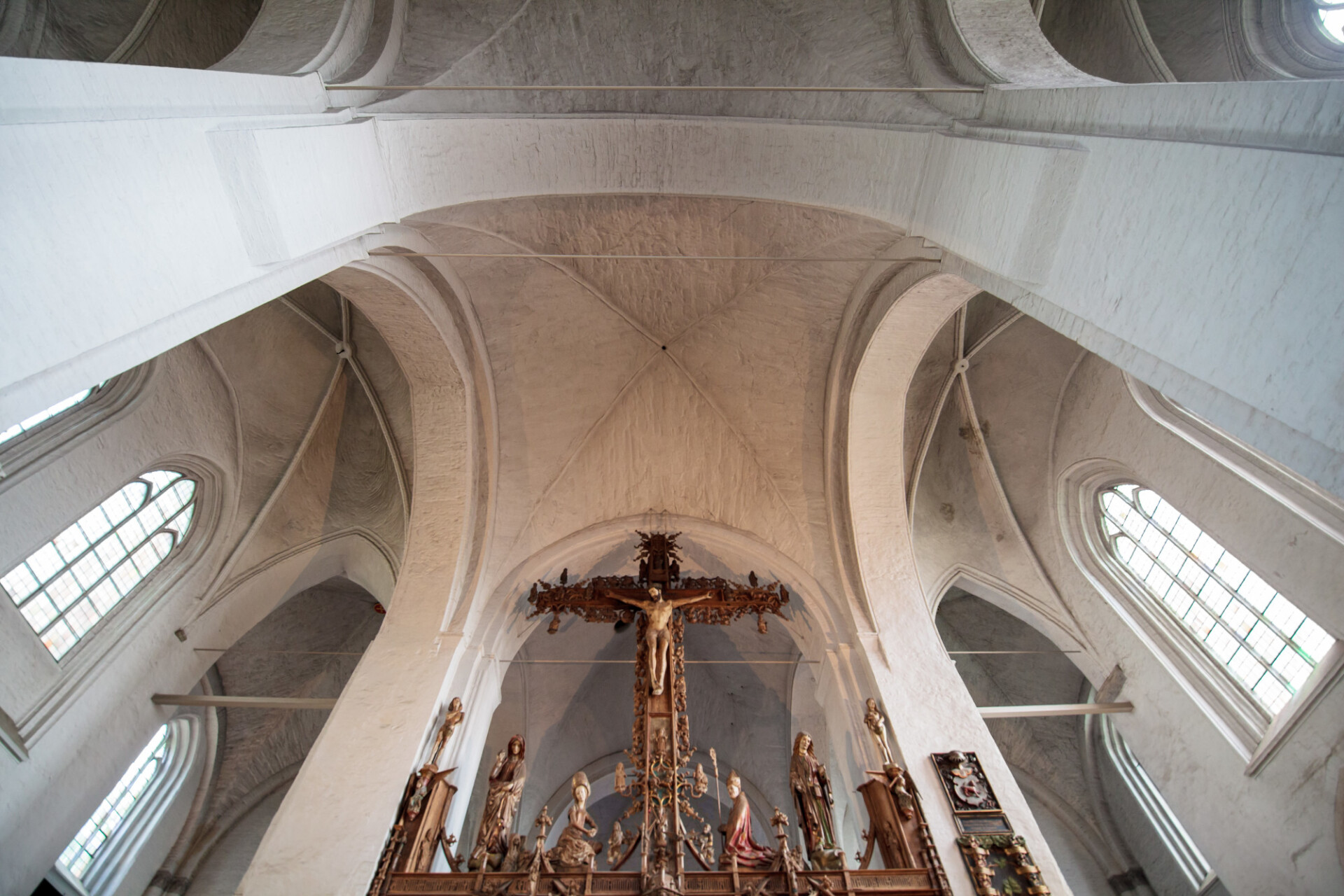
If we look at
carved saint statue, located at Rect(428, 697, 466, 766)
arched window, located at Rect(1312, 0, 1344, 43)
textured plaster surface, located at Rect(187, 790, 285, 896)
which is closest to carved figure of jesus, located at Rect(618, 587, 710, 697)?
carved saint statue, located at Rect(428, 697, 466, 766)

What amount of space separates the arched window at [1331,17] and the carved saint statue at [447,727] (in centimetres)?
1088

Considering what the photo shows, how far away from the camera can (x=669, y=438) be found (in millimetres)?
9930

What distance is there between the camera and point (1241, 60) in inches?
300

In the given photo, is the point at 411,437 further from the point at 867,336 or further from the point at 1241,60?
the point at 1241,60

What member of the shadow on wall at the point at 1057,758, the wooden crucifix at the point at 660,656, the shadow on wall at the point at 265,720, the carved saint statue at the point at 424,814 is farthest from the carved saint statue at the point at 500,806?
the shadow on wall at the point at 1057,758

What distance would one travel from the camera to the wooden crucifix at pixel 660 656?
5273 millimetres

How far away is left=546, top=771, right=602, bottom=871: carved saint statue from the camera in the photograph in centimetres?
527

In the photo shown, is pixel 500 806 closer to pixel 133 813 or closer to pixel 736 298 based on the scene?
pixel 133 813

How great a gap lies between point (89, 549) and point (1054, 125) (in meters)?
9.07

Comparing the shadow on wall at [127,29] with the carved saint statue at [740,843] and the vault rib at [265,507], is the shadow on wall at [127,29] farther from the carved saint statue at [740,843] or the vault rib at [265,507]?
the carved saint statue at [740,843]

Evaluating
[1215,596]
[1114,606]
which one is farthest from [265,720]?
[1215,596]

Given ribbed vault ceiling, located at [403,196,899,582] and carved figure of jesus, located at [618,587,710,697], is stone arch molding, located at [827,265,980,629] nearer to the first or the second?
ribbed vault ceiling, located at [403,196,899,582]

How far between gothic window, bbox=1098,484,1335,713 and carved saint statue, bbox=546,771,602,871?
19.6ft

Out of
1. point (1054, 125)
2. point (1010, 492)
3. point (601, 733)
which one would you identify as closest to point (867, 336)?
point (1010, 492)
